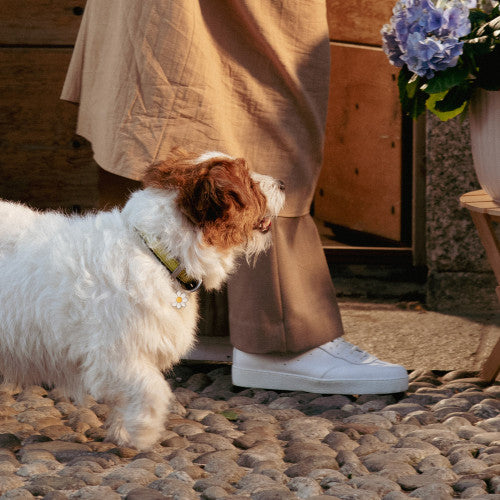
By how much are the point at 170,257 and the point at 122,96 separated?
36.0 inches

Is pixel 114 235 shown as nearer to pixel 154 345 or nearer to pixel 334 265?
pixel 154 345

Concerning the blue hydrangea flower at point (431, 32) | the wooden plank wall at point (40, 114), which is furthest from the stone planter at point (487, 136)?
the wooden plank wall at point (40, 114)

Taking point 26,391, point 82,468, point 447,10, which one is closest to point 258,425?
point 82,468

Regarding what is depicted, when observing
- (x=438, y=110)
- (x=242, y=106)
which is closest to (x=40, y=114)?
(x=242, y=106)

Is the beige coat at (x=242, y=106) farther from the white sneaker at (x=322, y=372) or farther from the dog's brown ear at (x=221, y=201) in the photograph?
the dog's brown ear at (x=221, y=201)

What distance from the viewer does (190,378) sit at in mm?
3652

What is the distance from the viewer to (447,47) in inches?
118

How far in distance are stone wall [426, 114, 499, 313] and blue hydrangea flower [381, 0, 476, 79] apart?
4.96 feet

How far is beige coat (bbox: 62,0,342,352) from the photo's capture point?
3.24 meters

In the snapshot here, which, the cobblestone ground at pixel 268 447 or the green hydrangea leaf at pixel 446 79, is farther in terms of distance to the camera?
the green hydrangea leaf at pixel 446 79

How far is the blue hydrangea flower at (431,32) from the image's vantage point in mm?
2992

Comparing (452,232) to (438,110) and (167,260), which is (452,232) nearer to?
(438,110)

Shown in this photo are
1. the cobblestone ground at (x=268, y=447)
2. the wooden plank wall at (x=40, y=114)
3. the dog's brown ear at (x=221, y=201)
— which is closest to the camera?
the cobblestone ground at (x=268, y=447)

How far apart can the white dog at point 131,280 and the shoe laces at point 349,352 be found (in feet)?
3.06
